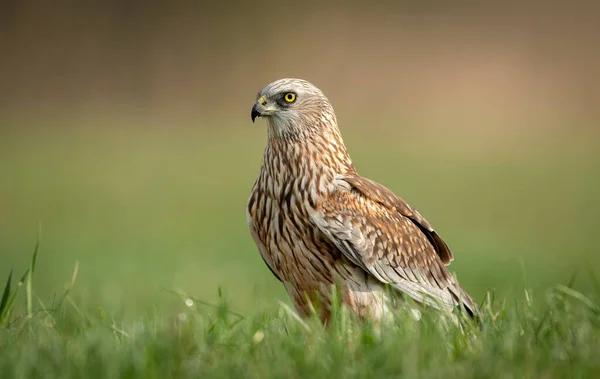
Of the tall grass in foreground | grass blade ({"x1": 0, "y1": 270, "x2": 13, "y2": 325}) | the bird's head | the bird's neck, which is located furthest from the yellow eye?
grass blade ({"x1": 0, "y1": 270, "x2": 13, "y2": 325})

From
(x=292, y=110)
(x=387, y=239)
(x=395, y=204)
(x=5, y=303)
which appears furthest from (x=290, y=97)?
(x=5, y=303)

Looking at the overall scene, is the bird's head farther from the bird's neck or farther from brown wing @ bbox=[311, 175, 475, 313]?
brown wing @ bbox=[311, 175, 475, 313]

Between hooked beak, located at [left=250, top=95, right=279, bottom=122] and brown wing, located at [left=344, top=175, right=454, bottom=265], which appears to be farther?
hooked beak, located at [left=250, top=95, right=279, bottom=122]

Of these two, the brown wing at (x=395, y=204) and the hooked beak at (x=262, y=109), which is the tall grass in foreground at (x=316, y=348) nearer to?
the brown wing at (x=395, y=204)

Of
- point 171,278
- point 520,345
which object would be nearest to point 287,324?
point 520,345

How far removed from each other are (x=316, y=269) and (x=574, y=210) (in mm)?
12715

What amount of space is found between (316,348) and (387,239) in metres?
1.77

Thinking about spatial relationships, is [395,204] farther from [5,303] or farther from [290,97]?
[5,303]

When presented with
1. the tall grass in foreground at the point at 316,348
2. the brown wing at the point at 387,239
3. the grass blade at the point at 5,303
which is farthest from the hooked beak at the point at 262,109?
the grass blade at the point at 5,303

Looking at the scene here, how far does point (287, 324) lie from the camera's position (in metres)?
4.67

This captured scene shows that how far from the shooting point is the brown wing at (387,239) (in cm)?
517

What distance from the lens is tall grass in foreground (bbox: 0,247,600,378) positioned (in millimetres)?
3510

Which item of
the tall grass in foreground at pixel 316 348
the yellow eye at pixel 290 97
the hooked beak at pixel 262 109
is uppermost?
the yellow eye at pixel 290 97

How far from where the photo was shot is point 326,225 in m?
5.14
